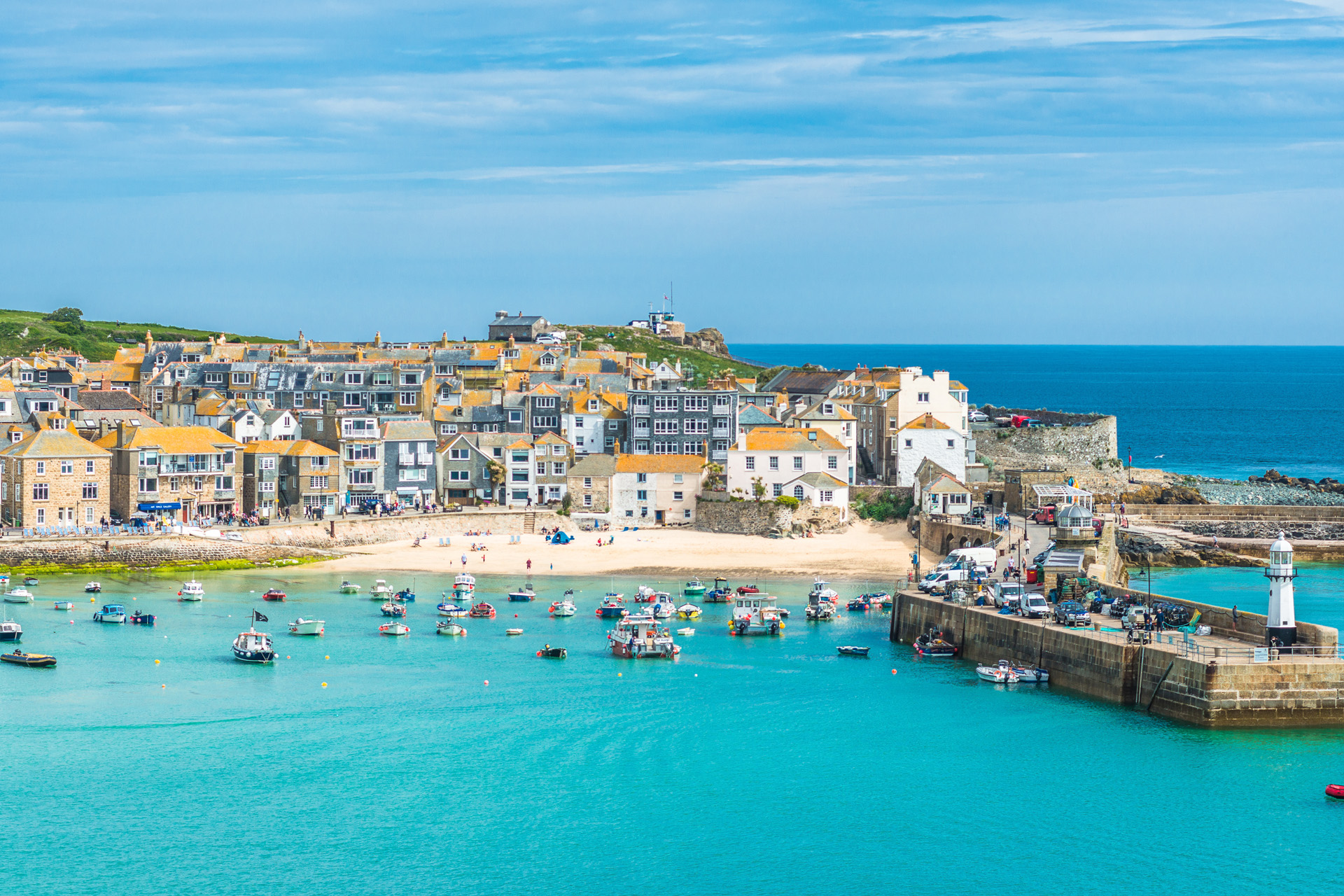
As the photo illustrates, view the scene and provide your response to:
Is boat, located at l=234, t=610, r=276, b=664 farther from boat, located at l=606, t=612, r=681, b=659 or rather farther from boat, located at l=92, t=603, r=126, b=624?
boat, located at l=606, t=612, r=681, b=659

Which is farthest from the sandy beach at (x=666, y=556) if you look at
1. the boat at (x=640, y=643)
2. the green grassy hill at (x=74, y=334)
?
the green grassy hill at (x=74, y=334)

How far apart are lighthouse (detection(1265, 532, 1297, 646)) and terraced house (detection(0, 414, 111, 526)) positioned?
5597cm

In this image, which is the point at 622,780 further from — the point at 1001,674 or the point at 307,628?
the point at 307,628

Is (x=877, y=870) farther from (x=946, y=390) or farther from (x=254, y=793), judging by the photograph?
(x=946, y=390)

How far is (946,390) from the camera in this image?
91.1 m

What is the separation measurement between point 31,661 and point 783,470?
4190 cm

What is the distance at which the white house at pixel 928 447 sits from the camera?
287ft

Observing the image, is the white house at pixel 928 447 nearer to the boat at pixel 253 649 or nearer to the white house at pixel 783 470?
the white house at pixel 783 470

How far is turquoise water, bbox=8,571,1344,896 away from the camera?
112ft

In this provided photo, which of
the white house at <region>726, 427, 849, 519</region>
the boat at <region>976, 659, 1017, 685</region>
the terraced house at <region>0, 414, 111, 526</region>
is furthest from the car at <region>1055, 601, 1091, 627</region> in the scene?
the terraced house at <region>0, 414, 111, 526</region>

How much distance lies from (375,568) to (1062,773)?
4041 centimetres

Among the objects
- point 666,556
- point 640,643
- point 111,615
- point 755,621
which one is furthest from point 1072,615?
point 111,615

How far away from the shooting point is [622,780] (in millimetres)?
39906

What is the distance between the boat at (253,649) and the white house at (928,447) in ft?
143
